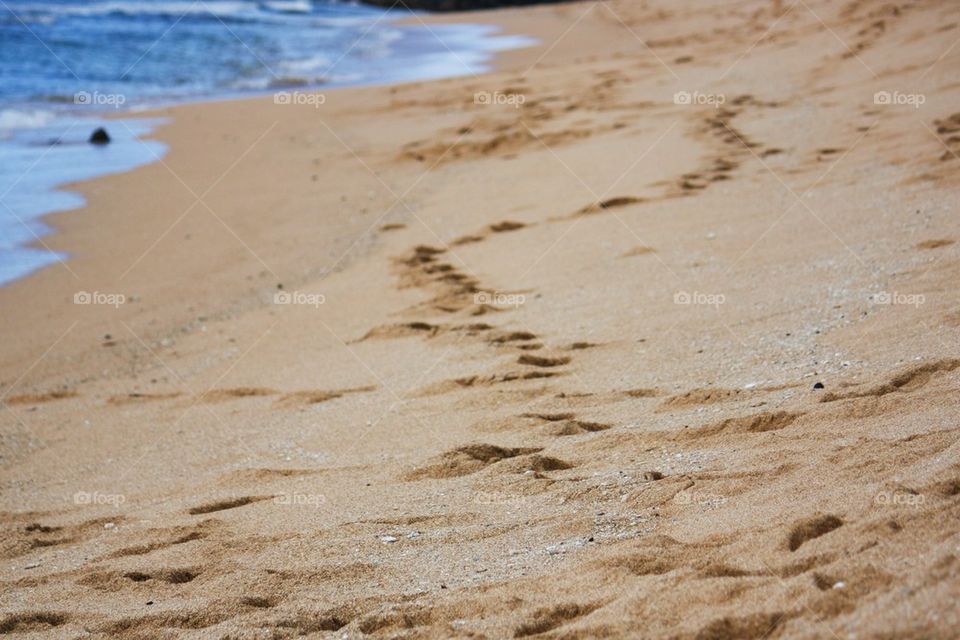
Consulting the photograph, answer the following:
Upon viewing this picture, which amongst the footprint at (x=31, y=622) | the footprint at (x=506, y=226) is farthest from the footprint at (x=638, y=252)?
the footprint at (x=31, y=622)

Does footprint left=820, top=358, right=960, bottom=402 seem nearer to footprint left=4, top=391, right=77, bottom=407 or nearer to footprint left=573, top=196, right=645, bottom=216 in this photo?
footprint left=573, top=196, right=645, bottom=216

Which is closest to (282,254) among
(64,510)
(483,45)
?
(64,510)

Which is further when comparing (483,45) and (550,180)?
(483,45)

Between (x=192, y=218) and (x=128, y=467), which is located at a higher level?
(x=192, y=218)

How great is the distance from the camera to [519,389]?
397cm

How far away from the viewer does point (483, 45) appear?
19.7 metres

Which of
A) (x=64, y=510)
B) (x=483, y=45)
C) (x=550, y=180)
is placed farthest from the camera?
(x=483, y=45)

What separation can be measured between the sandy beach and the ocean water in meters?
0.91

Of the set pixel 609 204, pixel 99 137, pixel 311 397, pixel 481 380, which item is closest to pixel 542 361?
pixel 481 380

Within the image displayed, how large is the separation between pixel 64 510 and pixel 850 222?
14.0 feet

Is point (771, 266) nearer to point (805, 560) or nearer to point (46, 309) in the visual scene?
point (805, 560)

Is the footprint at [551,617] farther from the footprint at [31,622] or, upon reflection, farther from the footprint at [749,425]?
the footprint at [31,622]

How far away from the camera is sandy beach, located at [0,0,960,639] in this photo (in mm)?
2428

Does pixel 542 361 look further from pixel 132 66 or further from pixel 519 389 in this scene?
pixel 132 66
